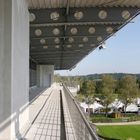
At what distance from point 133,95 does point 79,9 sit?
43.9 m

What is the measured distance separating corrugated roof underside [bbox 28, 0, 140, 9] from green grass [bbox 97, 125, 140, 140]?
19534 millimetres

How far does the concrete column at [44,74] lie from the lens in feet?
121

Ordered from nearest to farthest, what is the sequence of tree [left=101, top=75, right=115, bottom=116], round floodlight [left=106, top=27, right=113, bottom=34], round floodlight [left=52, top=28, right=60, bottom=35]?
round floodlight [left=106, top=27, right=113, bottom=34]
round floodlight [left=52, top=28, right=60, bottom=35]
tree [left=101, top=75, right=115, bottom=116]

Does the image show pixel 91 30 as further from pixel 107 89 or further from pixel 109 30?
pixel 107 89

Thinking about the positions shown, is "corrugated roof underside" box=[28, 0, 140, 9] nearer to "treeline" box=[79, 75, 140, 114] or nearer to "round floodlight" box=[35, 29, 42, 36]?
"round floodlight" box=[35, 29, 42, 36]

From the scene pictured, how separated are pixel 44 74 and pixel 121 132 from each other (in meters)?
9.62

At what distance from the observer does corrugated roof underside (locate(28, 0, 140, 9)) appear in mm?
9734

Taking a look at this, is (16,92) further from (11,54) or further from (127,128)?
(127,128)

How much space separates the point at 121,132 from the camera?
3209cm

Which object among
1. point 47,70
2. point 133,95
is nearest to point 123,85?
point 133,95

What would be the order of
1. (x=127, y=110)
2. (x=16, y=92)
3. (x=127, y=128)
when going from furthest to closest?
(x=127, y=110) → (x=127, y=128) → (x=16, y=92)

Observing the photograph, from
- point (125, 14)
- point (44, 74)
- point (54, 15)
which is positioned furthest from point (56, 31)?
point (44, 74)

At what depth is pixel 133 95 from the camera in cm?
5341

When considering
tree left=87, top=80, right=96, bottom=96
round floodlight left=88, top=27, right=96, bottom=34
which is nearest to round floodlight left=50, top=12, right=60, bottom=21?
round floodlight left=88, top=27, right=96, bottom=34
